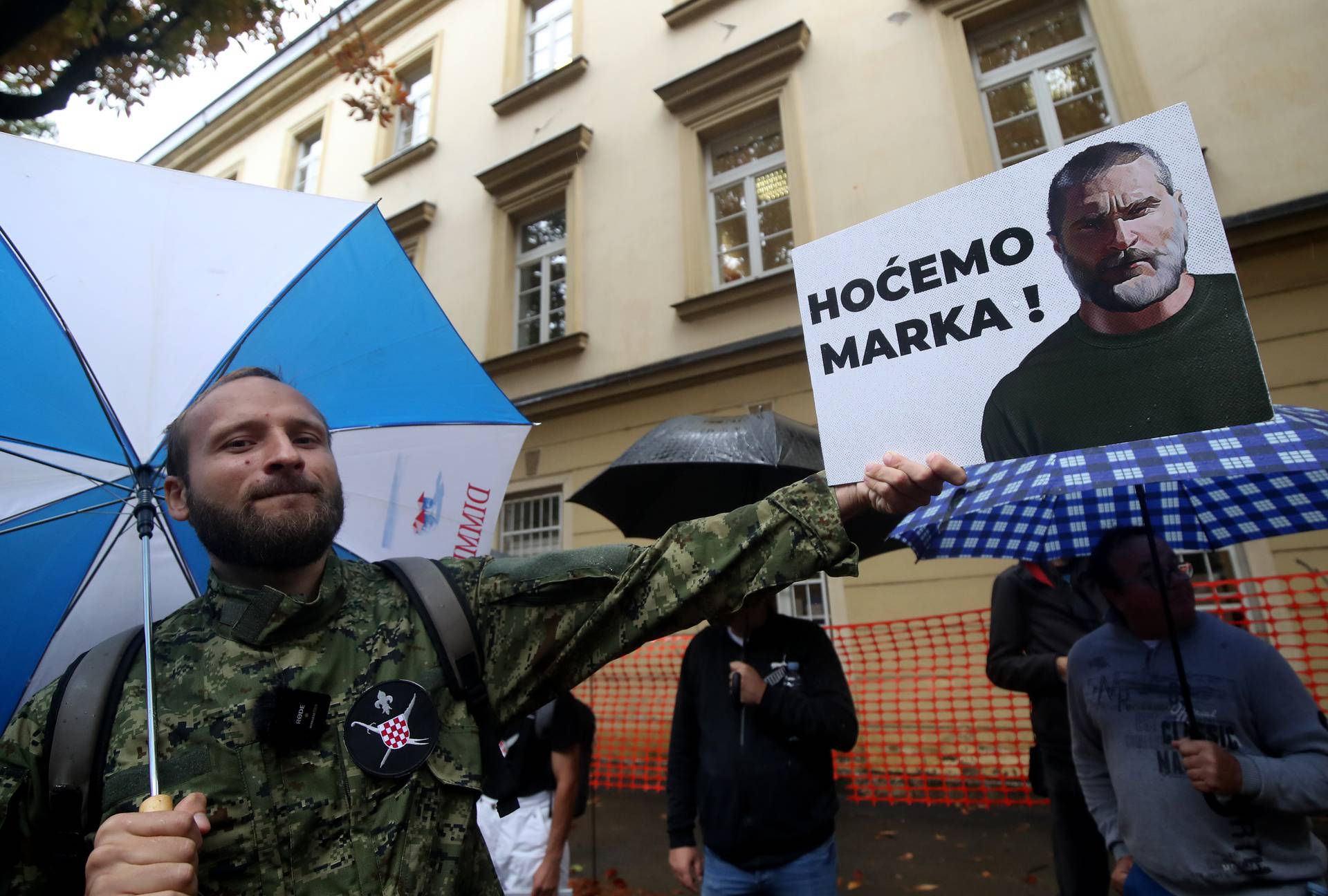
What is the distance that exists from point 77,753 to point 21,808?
3.8 inches

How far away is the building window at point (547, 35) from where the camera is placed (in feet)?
33.2

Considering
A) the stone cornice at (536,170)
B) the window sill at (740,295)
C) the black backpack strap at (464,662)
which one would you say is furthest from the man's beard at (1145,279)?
the stone cornice at (536,170)

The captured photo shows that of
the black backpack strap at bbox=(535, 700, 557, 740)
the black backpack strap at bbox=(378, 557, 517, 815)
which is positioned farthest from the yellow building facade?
the black backpack strap at bbox=(378, 557, 517, 815)

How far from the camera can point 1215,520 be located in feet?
7.68

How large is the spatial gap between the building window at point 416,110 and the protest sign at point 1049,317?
11.8 metres

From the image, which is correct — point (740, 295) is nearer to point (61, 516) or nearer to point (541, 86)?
point (541, 86)

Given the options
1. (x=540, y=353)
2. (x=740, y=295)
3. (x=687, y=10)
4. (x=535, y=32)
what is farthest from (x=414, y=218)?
(x=740, y=295)

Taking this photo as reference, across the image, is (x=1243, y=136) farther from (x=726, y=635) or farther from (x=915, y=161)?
(x=726, y=635)

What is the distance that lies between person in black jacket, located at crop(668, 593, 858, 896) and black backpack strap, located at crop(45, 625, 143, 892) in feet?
5.28

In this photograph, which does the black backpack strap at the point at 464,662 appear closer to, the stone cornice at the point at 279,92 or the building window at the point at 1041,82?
the building window at the point at 1041,82

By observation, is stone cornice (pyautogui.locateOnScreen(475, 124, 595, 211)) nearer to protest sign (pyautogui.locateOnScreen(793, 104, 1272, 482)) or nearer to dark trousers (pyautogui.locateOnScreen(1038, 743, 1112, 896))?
dark trousers (pyautogui.locateOnScreen(1038, 743, 1112, 896))

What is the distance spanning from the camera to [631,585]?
1.27 metres

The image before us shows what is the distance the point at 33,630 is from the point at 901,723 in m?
5.47

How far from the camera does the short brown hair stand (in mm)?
1424
